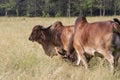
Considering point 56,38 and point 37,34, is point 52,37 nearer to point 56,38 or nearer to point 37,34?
point 56,38

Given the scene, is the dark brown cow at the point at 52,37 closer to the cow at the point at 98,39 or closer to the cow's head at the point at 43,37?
the cow's head at the point at 43,37

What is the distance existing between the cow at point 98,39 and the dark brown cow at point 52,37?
64 cm

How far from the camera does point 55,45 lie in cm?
866

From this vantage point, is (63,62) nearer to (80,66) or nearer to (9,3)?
(80,66)

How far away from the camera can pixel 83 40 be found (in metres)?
7.34

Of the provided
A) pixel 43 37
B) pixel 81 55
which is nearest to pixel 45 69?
pixel 81 55

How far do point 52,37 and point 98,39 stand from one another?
1.97m

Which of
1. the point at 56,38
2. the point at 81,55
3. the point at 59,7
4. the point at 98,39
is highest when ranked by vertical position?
the point at 98,39

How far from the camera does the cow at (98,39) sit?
673 cm

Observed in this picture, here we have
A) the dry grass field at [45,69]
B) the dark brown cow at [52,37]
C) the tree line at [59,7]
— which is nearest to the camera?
the dry grass field at [45,69]

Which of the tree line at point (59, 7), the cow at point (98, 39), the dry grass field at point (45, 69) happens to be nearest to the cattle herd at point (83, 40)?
the cow at point (98, 39)

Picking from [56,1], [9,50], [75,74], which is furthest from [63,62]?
[56,1]

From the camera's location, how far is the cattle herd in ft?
22.2

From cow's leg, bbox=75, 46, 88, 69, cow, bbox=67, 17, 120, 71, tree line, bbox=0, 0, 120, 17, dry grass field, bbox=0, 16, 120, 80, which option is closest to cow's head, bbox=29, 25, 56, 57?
dry grass field, bbox=0, 16, 120, 80
